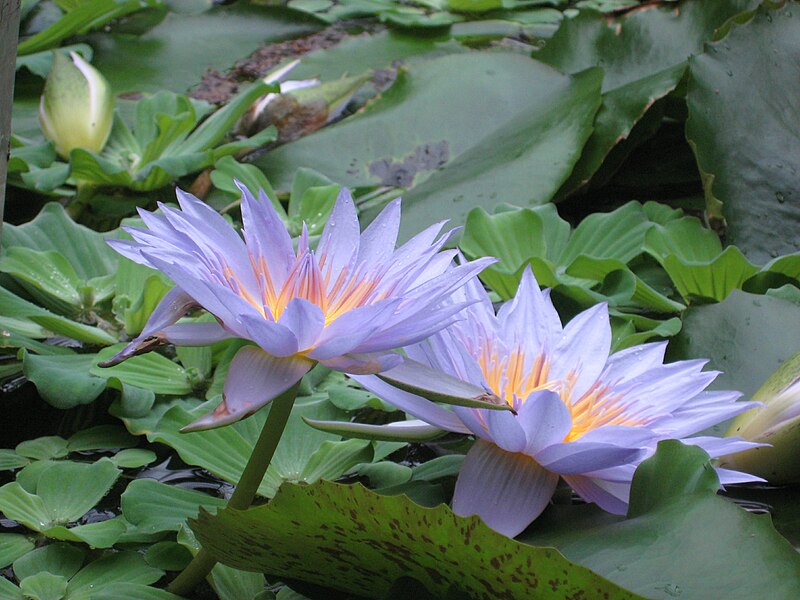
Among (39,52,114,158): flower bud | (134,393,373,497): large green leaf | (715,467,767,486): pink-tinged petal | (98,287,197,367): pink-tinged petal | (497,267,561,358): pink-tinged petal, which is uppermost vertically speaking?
(98,287,197,367): pink-tinged petal

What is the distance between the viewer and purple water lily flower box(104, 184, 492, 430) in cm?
50

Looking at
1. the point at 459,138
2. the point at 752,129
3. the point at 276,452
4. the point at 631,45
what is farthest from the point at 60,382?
the point at 631,45

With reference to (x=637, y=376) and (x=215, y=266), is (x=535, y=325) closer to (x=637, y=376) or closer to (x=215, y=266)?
(x=637, y=376)

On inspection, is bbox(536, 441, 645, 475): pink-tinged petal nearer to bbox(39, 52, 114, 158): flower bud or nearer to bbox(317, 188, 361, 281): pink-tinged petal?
bbox(317, 188, 361, 281): pink-tinged petal

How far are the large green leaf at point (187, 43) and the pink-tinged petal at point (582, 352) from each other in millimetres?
1235

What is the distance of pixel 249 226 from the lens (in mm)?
572

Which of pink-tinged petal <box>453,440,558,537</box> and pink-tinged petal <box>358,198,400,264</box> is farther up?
pink-tinged petal <box>358,198,400,264</box>

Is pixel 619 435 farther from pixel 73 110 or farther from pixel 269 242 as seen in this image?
pixel 73 110

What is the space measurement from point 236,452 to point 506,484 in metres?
0.27

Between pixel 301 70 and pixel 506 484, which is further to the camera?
pixel 301 70

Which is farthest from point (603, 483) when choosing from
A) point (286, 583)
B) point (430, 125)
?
point (430, 125)

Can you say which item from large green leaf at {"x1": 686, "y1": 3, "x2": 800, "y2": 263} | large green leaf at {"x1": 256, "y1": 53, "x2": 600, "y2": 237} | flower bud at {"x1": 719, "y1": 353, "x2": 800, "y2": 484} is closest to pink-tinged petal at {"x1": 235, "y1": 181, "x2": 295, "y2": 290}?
flower bud at {"x1": 719, "y1": 353, "x2": 800, "y2": 484}

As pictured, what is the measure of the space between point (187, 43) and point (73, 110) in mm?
536

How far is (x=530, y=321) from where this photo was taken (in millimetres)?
677
